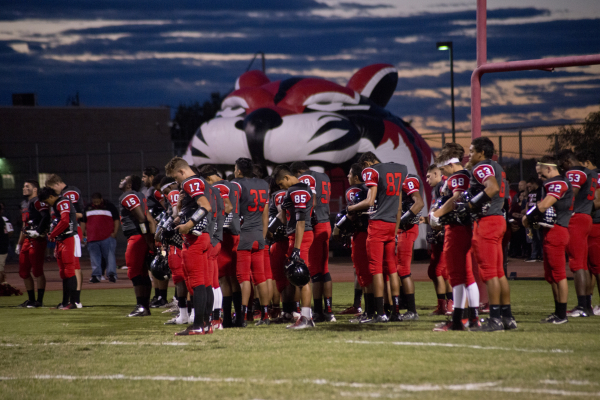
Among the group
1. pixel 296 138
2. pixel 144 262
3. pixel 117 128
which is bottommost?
pixel 144 262

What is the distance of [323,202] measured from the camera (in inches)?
358

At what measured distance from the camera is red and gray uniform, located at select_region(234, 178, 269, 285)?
8.49 m

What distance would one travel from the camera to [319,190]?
360 inches

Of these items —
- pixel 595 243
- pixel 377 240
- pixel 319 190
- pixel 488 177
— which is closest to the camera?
pixel 488 177

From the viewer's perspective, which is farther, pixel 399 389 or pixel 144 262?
pixel 144 262

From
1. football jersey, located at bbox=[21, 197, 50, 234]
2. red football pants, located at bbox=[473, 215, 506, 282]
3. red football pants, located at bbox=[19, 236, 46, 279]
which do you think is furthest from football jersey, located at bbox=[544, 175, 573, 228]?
red football pants, located at bbox=[19, 236, 46, 279]

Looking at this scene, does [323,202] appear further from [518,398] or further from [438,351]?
[518,398]

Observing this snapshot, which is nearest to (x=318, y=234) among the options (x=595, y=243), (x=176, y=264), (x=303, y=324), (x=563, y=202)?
(x=303, y=324)

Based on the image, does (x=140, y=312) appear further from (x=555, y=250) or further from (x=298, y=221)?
(x=555, y=250)

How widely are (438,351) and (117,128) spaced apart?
39731 mm

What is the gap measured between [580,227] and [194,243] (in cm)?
486

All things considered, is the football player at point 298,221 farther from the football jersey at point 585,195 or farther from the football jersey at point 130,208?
the football jersey at point 585,195

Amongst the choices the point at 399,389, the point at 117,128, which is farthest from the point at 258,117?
the point at 117,128

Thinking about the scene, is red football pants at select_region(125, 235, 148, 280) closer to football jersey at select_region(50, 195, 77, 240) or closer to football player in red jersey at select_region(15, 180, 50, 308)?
football jersey at select_region(50, 195, 77, 240)
